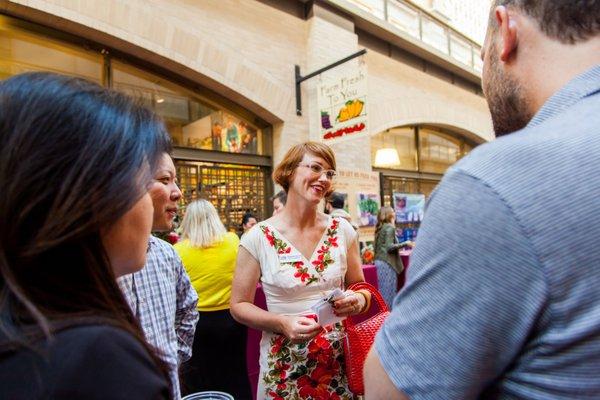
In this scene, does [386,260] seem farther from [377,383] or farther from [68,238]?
[68,238]

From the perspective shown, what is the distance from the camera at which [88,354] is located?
0.59 meters

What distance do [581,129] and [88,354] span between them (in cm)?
81

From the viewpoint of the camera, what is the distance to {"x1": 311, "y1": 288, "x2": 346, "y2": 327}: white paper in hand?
1.80 m

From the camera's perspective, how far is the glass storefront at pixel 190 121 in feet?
16.3

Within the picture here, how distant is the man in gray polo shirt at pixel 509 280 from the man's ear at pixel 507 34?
245 millimetres

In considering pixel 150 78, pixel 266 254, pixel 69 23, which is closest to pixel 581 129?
pixel 266 254

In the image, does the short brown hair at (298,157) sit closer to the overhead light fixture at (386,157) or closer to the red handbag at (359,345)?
the red handbag at (359,345)

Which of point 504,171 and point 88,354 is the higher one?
point 504,171

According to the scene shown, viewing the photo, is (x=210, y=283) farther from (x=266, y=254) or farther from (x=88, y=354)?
(x=88, y=354)

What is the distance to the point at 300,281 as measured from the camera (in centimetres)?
211

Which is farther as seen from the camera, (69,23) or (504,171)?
(69,23)

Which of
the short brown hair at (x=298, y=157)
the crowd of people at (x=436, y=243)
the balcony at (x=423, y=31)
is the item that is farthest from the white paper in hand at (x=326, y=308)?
the balcony at (x=423, y=31)

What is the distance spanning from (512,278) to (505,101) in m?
0.49

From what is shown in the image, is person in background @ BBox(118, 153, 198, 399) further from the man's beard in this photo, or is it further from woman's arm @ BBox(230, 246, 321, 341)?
the man's beard
